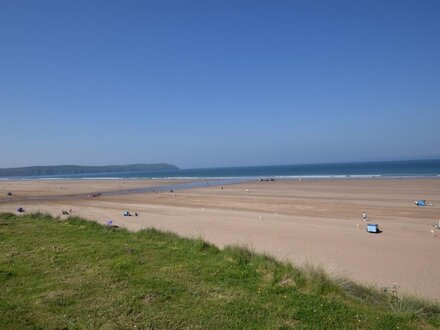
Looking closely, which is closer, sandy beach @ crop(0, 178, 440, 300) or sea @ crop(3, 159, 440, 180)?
sandy beach @ crop(0, 178, 440, 300)

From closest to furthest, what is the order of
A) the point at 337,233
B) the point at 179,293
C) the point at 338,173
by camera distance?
the point at 179,293, the point at 337,233, the point at 338,173

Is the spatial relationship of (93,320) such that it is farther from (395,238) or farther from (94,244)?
(395,238)

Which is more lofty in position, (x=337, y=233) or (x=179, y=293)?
(x=179, y=293)

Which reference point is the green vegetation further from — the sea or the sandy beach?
the sea

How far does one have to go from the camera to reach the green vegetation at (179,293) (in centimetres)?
570

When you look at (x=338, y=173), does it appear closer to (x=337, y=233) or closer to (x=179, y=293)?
(x=337, y=233)

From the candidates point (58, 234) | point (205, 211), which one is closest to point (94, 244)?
point (58, 234)

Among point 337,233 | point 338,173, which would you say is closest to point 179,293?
point 337,233

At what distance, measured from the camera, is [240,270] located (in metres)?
8.38

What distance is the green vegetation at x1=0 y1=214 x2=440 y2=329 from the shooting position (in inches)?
224

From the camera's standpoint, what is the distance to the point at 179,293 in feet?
22.6

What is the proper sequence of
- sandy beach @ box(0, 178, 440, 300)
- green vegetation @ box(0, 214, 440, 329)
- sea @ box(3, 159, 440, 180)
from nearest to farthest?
green vegetation @ box(0, 214, 440, 329) < sandy beach @ box(0, 178, 440, 300) < sea @ box(3, 159, 440, 180)

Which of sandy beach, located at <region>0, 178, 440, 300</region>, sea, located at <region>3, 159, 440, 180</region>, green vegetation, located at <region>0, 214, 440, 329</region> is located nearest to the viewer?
green vegetation, located at <region>0, 214, 440, 329</region>

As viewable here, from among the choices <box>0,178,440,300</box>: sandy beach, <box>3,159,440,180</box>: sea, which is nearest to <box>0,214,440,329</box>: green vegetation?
<box>0,178,440,300</box>: sandy beach
